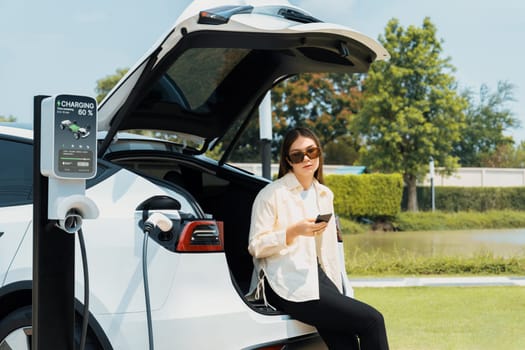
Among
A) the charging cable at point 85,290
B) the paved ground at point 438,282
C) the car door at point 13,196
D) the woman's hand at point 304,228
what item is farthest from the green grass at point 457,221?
the charging cable at point 85,290

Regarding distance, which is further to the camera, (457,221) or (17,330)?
(457,221)

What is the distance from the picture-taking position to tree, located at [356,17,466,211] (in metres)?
34.9

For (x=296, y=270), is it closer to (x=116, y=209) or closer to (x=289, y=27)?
(x=116, y=209)

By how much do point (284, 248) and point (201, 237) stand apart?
0.53 m

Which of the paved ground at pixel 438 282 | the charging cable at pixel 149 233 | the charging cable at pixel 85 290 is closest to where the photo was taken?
the charging cable at pixel 85 290

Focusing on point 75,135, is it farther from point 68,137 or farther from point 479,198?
point 479,198

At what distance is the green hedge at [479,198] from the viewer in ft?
115

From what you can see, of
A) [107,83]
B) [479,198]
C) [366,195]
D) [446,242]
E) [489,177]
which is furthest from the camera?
[107,83]

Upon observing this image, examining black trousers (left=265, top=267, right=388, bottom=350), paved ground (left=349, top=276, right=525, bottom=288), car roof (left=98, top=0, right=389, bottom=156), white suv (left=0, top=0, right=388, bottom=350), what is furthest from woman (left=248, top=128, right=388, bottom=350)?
paved ground (left=349, top=276, right=525, bottom=288)

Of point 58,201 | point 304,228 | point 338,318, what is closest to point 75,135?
point 58,201

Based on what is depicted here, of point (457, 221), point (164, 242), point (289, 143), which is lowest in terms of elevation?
point (457, 221)

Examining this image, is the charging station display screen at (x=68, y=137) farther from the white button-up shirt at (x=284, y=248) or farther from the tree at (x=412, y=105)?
the tree at (x=412, y=105)

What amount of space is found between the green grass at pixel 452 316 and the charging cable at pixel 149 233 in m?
3.23

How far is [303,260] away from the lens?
11.6ft
